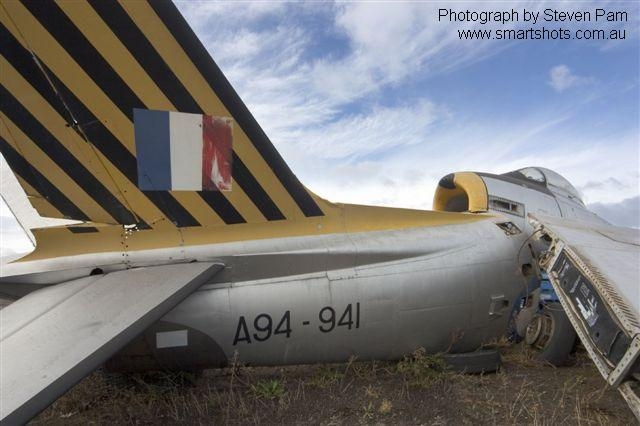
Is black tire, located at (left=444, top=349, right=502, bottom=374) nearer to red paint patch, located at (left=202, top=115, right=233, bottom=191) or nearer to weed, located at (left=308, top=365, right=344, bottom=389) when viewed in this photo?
weed, located at (left=308, top=365, right=344, bottom=389)

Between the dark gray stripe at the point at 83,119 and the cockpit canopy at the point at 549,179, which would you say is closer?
the dark gray stripe at the point at 83,119

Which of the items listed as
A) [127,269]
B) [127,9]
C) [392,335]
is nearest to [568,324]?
[392,335]

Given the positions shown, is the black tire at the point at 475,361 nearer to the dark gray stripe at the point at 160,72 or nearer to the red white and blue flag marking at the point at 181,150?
the dark gray stripe at the point at 160,72

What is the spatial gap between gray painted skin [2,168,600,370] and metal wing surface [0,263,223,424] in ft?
0.93

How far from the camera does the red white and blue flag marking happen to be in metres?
3.16

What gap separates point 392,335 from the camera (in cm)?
391

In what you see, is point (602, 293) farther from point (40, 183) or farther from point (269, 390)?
point (40, 183)

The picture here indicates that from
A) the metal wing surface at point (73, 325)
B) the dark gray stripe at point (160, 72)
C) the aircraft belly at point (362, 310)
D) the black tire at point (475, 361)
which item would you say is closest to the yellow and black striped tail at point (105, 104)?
the dark gray stripe at point (160, 72)

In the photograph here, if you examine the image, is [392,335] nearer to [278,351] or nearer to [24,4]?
[278,351]

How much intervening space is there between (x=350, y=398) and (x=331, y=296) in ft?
3.00

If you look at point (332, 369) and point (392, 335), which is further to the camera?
point (332, 369)

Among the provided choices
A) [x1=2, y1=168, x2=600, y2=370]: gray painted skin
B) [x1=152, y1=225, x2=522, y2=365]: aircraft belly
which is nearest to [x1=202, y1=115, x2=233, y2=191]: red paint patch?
[x1=2, y1=168, x2=600, y2=370]: gray painted skin

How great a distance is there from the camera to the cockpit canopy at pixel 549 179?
6.39m

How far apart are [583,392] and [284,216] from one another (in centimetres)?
327
